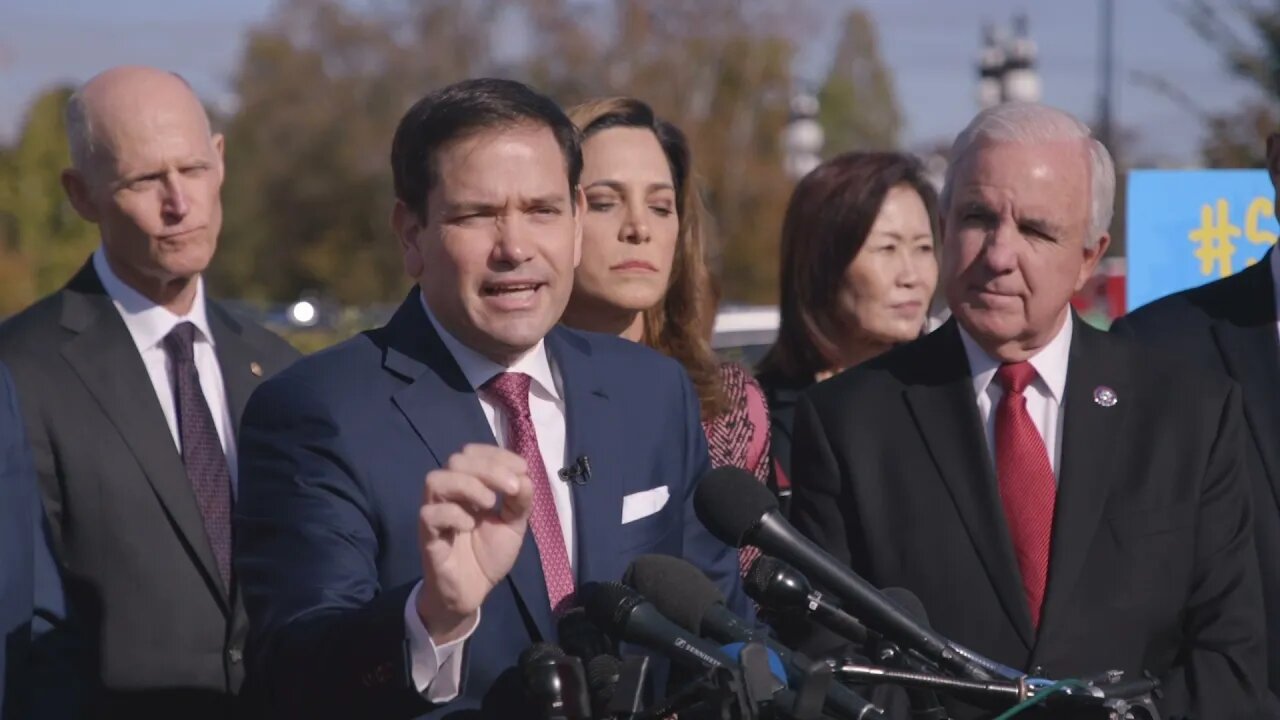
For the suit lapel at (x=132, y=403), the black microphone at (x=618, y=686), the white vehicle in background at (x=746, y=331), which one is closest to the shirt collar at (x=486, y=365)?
the black microphone at (x=618, y=686)

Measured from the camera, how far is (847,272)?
6.75 m

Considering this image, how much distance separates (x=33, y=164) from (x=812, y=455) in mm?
47238

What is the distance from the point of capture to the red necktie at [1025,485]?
443 centimetres

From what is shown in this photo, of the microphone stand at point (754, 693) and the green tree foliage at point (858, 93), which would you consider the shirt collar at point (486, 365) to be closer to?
the microphone stand at point (754, 693)

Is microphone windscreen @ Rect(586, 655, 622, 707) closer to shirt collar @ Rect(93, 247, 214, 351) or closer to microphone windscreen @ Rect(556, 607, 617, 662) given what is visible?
microphone windscreen @ Rect(556, 607, 617, 662)

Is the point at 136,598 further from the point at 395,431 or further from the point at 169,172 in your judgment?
the point at 395,431

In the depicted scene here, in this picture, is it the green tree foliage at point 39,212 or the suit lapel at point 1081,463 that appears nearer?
the suit lapel at point 1081,463

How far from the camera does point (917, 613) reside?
3178mm

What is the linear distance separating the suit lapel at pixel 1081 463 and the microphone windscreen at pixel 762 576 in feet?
4.52

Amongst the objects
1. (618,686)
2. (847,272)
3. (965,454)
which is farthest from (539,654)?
(847,272)

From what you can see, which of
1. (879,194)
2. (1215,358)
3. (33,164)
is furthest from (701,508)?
(33,164)

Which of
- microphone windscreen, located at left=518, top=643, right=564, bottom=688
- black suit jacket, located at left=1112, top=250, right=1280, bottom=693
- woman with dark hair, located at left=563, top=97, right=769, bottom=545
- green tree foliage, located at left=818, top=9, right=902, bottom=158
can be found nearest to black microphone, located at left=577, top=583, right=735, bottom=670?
microphone windscreen, located at left=518, top=643, right=564, bottom=688

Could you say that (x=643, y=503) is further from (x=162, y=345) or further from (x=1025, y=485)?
(x=162, y=345)

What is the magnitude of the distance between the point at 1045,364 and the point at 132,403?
8.01ft
